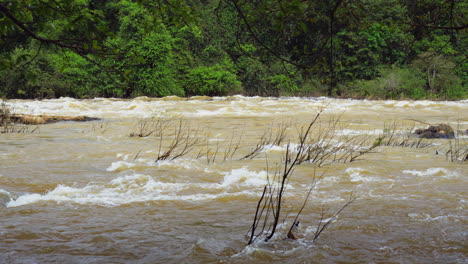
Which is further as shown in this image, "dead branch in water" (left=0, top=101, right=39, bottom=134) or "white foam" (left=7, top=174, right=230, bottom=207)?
"dead branch in water" (left=0, top=101, right=39, bottom=134)

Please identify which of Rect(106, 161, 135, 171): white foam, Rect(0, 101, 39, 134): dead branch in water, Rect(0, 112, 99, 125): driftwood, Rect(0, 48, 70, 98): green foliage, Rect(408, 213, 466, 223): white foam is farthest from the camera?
Rect(0, 48, 70, 98): green foliage

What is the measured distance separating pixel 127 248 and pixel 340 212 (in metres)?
2.41

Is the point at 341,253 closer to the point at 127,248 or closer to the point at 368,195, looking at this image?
the point at 127,248

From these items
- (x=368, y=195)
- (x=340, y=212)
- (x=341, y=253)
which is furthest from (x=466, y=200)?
(x=341, y=253)

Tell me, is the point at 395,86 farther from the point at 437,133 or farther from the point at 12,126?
the point at 12,126

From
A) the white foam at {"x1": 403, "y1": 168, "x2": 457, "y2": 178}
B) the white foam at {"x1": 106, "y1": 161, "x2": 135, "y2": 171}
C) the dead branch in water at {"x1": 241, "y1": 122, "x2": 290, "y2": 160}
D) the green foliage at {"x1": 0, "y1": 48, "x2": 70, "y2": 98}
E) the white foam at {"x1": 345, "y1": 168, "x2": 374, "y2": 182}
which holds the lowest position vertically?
the white foam at {"x1": 106, "y1": 161, "x2": 135, "y2": 171}

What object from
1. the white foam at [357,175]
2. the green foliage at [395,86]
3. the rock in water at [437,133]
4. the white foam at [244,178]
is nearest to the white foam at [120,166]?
the white foam at [244,178]

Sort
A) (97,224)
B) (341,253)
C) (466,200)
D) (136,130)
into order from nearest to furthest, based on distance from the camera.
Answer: (341,253)
(97,224)
(466,200)
(136,130)

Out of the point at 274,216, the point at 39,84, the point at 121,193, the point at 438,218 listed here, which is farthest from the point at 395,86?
the point at 274,216

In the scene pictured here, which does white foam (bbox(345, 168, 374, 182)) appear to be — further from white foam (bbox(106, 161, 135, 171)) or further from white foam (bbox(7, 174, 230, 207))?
white foam (bbox(106, 161, 135, 171))

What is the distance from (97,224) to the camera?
4758mm

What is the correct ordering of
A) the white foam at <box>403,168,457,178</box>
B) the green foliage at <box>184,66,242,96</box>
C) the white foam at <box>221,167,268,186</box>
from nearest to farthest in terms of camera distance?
1. the white foam at <box>221,167,268,186</box>
2. the white foam at <box>403,168,457,178</box>
3. the green foliage at <box>184,66,242,96</box>

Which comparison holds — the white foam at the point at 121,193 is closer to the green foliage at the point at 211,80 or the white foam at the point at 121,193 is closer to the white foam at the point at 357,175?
the white foam at the point at 357,175

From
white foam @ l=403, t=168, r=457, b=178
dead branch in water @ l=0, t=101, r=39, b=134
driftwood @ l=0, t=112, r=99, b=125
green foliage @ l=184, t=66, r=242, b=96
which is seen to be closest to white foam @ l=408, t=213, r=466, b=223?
white foam @ l=403, t=168, r=457, b=178
